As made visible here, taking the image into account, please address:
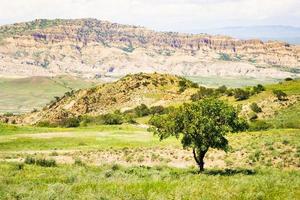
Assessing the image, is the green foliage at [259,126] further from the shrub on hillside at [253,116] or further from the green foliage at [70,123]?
the green foliage at [70,123]

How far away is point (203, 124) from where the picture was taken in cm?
3353

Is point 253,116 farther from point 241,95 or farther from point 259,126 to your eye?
point 241,95

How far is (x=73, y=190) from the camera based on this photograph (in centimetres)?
1694

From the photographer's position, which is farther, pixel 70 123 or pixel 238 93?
pixel 238 93

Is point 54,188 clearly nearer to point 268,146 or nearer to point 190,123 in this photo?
point 190,123

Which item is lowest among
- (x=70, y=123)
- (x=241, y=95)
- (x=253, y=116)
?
(x=70, y=123)

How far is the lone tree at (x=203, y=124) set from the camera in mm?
33812

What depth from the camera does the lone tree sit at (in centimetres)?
3381

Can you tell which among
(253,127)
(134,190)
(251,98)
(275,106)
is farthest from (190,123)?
(251,98)

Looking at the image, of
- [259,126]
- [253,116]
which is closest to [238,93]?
[253,116]

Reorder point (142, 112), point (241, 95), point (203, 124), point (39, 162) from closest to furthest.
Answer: point (203, 124)
point (39, 162)
point (241, 95)
point (142, 112)

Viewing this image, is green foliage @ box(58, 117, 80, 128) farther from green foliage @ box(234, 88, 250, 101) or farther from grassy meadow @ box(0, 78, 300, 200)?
green foliage @ box(234, 88, 250, 101)

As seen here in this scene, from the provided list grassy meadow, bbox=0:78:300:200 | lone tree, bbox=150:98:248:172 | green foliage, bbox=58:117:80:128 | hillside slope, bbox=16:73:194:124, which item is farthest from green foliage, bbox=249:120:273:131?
hillside slope, bbox=16:73:194:124

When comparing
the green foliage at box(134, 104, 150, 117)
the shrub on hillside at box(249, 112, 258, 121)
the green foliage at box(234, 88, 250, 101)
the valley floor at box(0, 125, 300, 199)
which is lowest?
the green foliage at box(134, 104, 150, 117)
